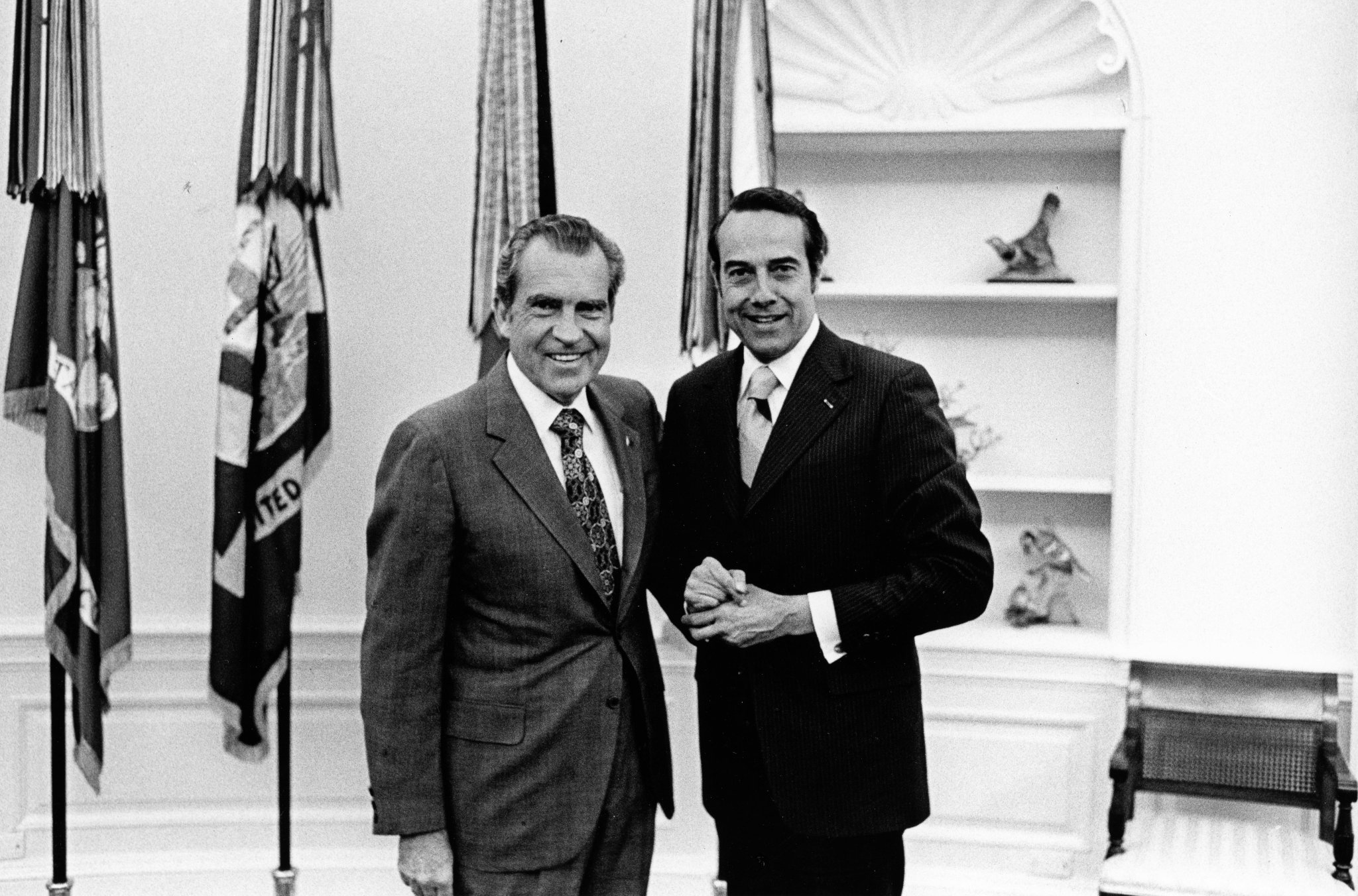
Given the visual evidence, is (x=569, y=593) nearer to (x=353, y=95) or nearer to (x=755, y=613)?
(x=755, y=613)

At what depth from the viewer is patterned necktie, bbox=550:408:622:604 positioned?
79.6 inches

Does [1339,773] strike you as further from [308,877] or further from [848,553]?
[308,877]

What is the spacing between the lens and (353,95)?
3.52 m

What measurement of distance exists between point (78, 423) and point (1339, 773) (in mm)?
2995

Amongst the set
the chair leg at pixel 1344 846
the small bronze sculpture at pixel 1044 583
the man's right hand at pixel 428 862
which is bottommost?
the chair leg at pixel 1344 846

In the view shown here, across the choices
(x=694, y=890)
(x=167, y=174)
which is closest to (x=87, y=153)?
(x=167, y=174)

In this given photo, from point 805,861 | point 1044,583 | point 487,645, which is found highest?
point 487,645

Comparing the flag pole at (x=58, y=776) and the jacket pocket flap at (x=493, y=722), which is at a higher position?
the jacket pocket flap at (x=493, y=722)

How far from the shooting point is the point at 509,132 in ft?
8.72

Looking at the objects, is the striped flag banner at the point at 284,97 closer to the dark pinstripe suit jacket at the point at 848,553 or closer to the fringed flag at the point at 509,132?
the fringed flag at the point at 509,132

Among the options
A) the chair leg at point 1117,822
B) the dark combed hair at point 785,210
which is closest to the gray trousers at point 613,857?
the dark combed hair at point 785,210

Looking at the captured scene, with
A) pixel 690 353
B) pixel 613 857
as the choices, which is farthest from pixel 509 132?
pixel 613 857

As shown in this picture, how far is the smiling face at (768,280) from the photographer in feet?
7.16

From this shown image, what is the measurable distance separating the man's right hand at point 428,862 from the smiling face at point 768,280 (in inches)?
36.8
